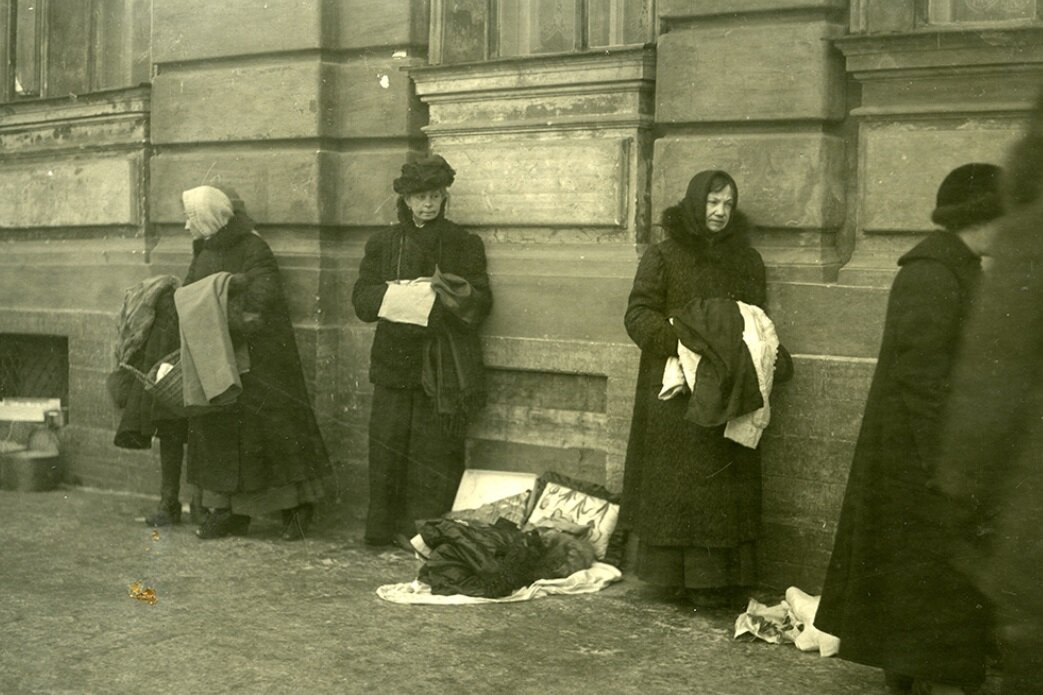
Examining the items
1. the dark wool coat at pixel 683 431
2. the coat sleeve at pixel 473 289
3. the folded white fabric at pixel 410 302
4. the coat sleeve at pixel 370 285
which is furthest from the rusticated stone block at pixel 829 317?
the coat sleeve at pixel 370 285

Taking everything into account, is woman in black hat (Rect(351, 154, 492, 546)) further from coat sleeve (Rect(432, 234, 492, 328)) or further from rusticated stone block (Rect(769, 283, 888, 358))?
rusticated stone block (Rect(769, 283, 888, 358))

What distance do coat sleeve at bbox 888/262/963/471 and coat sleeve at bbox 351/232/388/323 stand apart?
3.19 meters

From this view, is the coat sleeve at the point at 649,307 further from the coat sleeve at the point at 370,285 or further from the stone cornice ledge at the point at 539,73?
the coat sleeve at the point at 370,285

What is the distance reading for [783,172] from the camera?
6.30 meters

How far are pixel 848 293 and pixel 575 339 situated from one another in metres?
1.51

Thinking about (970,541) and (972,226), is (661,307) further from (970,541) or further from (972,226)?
(970,541)

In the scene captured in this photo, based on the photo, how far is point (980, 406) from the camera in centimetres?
302

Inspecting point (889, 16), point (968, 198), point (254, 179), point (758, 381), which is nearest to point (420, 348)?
point (254, 179)

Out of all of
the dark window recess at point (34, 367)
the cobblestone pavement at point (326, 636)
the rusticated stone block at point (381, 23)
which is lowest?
the cobblestone pavement at point (326, 636)

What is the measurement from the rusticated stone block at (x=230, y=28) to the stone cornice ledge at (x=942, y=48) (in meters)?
3.15

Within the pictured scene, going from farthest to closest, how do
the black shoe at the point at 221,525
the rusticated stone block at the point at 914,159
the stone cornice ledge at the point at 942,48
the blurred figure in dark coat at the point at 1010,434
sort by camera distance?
the black shoe at the point at 221,525 < the rusticated stone block at the point at 914,159 < the stone cornice ledge at the point at 942,48 < the blurred figure in dark coat at the point at 1010,434

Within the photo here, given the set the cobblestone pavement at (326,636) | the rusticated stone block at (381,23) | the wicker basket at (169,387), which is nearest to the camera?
the cobblestone pavement at (326,636)

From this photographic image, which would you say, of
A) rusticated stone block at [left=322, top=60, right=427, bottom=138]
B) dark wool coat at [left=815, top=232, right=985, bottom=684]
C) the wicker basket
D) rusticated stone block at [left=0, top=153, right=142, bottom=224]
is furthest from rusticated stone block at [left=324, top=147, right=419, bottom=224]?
dark wool coat at [left=815, top=232, right=985, bottom=684]

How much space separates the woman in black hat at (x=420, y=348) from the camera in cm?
713
